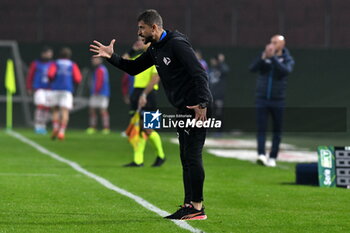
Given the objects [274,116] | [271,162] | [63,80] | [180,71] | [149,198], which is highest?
[180,71]

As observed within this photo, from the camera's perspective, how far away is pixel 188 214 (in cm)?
913

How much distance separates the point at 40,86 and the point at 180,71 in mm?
18400

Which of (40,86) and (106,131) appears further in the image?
(106,131)

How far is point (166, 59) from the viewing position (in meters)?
9.17

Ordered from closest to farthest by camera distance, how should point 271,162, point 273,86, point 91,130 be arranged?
point 271,162 → point 273,86 → point 91,130

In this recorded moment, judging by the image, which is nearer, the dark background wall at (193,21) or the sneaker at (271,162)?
the sneaker at (271,162)

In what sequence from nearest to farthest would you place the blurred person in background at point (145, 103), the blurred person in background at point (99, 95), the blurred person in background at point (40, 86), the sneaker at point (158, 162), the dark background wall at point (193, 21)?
the blurred person in background at point (145, 103) → the sneaker at point (158, 162) → the blurred person in background at point (40, 86) → the blurred person in background at point (99, 95) → the dark background wall at point (193, 21)

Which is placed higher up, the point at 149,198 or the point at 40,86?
the point at 40,86

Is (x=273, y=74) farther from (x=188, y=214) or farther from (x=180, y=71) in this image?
(x=188, y=214)

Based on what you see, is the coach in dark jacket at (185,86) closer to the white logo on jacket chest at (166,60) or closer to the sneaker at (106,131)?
the white logo on jacket chest at (166,60)

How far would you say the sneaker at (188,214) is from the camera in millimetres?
9117

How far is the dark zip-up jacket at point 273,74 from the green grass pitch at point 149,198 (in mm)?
1240

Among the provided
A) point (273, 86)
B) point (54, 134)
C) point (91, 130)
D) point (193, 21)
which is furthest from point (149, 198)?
point (193, 21)

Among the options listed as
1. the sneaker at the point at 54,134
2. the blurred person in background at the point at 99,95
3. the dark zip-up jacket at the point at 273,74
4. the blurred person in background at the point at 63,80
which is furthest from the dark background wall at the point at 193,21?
the dark zip-up jacket at the point at 273,74
